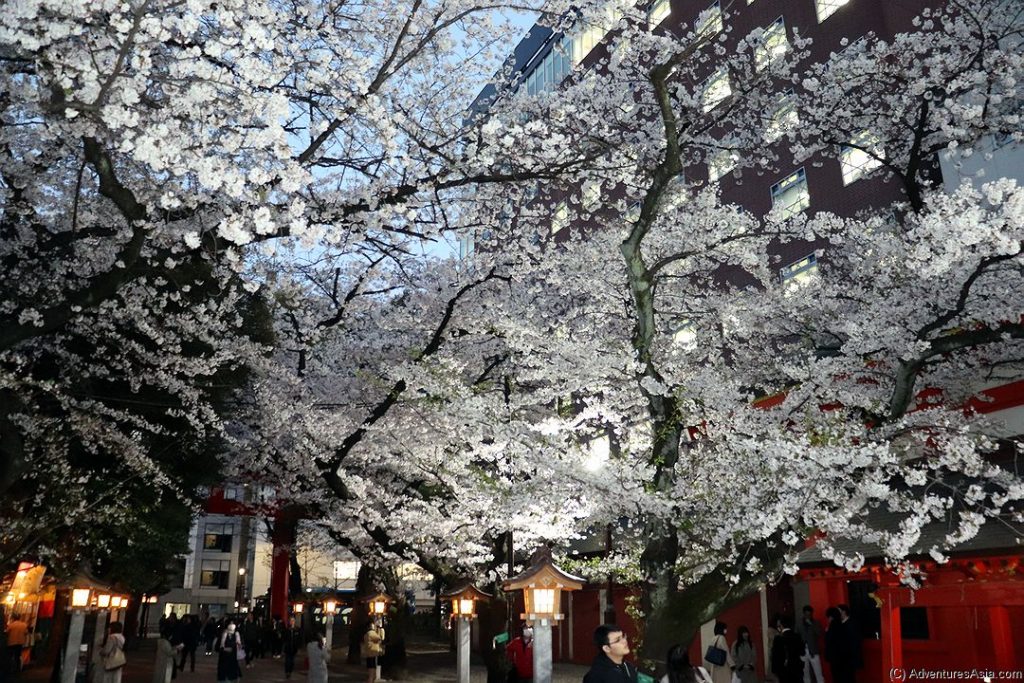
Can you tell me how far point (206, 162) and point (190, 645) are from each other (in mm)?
21578

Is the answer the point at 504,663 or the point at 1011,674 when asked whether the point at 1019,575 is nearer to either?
the point at 1011,674

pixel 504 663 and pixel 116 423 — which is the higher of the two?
pixel 116 423

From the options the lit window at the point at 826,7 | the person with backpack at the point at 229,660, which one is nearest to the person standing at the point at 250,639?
the person with backpack at the point at 229,660

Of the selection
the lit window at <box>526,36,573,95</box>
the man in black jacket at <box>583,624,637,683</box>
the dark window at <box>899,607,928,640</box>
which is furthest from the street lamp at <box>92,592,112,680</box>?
the lit window at <box>526,36,573,95</box>

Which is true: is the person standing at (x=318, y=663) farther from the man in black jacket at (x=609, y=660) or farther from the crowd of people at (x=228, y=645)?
the man in black jacket at (x=609, y=660)

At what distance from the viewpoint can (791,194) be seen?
2230 centimetres

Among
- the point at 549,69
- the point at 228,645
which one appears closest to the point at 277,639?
the point at 228,645

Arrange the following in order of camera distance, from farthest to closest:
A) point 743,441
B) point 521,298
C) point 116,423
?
point 521,298
point 116,423
point 743,441

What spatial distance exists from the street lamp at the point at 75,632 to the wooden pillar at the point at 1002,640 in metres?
14.7

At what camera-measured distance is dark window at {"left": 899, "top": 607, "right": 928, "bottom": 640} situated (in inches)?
496

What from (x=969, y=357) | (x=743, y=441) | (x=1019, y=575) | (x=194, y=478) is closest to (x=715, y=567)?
(x=743, y=441)

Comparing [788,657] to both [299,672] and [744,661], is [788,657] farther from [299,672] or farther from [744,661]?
[299,672]

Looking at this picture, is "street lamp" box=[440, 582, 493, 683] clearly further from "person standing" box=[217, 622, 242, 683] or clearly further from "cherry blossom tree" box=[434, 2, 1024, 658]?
"person standing" box=[217, 622, 242, 683]

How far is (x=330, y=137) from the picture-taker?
28.1 feet
